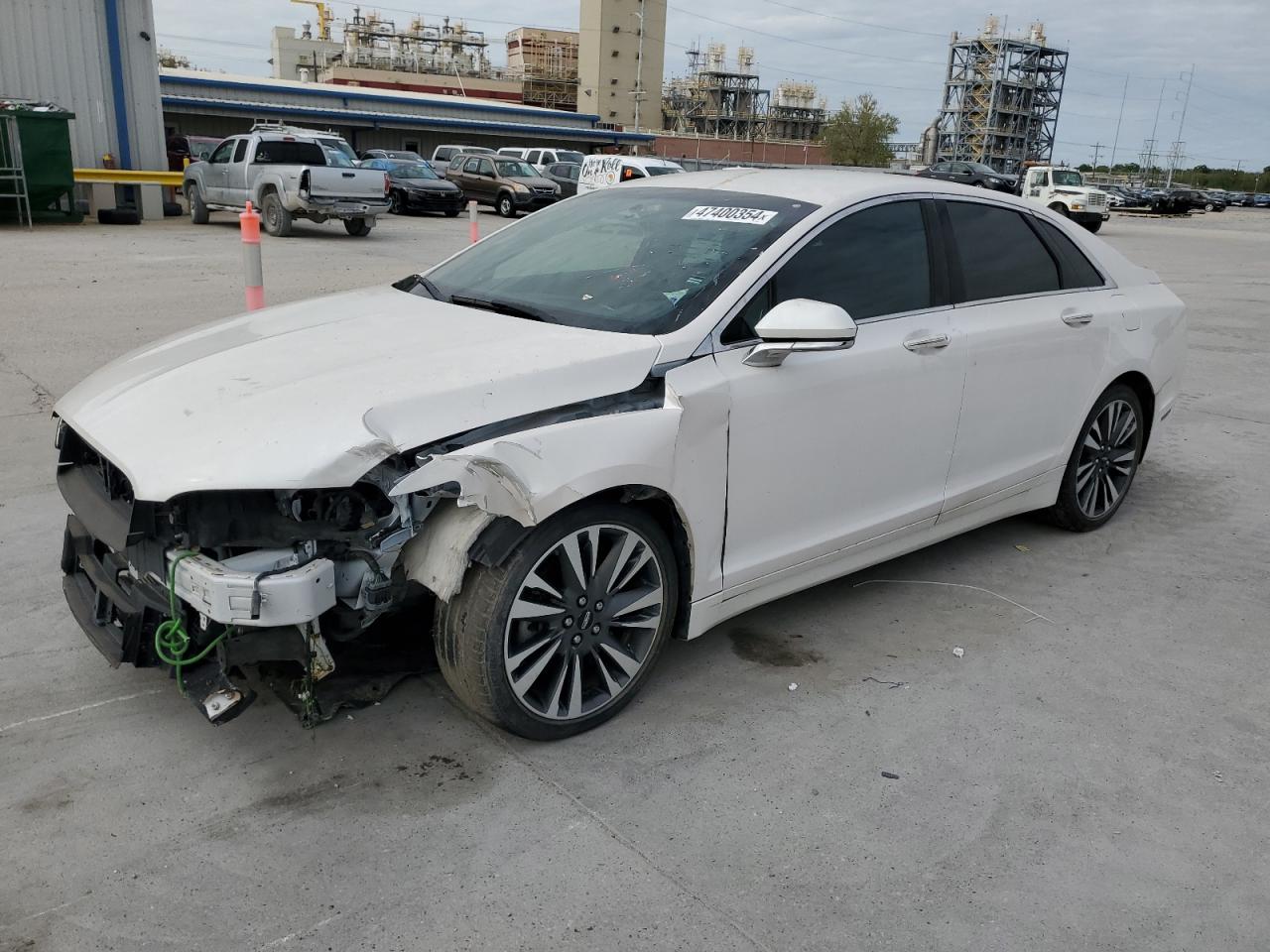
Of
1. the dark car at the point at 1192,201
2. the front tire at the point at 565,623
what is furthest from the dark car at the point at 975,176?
the front tire at the point at 565,623

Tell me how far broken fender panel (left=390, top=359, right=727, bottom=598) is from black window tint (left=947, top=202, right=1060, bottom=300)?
1578 millimetres

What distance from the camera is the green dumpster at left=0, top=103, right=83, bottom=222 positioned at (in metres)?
17.5

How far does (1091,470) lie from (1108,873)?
282 cm

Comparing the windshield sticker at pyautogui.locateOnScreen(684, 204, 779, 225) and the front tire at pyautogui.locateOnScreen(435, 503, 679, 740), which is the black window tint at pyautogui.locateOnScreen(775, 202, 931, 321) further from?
the front tire at pyautogui.locateOnScreen(435, 503, 679, 740)

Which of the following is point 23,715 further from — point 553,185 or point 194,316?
point 553,185

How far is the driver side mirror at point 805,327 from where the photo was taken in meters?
3.21

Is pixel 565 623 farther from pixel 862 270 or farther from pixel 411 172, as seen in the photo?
pixel 411 172

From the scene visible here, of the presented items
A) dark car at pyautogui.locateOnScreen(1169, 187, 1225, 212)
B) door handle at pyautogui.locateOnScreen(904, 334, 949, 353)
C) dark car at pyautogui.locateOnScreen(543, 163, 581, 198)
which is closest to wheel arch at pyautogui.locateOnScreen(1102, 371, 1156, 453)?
door handle at pyautogui.locateOnScreen(904, 334, 949, 353)

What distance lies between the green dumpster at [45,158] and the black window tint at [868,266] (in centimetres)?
1792

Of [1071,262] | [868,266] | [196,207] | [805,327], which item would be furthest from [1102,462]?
[196,207]

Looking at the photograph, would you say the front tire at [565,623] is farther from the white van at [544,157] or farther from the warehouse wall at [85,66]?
the white van at [544,157]

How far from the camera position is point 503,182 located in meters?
27.8

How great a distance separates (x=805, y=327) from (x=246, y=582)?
1780 millimetres

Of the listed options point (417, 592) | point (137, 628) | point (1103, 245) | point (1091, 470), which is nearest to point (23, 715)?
point (137, 628)
